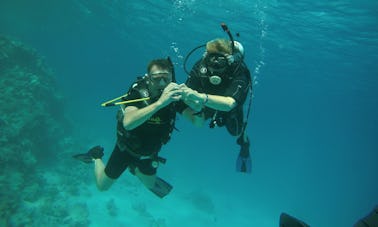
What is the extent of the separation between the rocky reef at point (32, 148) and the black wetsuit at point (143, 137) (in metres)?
8.14

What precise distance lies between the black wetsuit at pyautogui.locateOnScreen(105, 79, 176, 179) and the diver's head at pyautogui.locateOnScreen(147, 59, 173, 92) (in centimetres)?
32

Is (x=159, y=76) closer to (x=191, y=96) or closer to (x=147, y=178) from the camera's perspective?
(x=191, y=96)

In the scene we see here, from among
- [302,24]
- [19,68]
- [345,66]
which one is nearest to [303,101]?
[345,66]

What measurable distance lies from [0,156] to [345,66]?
28282 millimetres

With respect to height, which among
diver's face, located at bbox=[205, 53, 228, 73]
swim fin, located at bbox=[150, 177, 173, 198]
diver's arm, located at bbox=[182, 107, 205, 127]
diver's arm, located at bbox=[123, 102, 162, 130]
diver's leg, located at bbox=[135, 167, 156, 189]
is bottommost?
swim fin, located at bbox=[150, 177, 173, 198]

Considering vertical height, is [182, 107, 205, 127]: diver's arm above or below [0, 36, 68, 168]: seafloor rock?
above

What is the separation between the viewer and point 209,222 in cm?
2411

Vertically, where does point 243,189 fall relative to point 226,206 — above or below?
below

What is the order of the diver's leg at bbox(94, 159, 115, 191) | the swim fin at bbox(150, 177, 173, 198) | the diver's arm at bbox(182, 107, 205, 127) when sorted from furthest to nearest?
the swim fin at bbox(150, 177, 173, 198)
the diver's leg at bbox(94, 159, 115, 191)
the diver's arm at bbox(182, 107, 205, 127)

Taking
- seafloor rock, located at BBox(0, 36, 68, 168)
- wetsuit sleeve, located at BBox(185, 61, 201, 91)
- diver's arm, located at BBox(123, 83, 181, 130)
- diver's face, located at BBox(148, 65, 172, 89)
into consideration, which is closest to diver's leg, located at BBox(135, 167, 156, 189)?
diver's arm, located at BBox(123, 83, 181, 130)

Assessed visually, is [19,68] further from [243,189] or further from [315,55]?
[243,189]

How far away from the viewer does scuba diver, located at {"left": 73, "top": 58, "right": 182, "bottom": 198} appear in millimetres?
4734

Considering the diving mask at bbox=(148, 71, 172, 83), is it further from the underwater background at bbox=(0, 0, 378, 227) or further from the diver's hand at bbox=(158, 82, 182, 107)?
the underwater background at bbox=(0, 0, 378, 227)

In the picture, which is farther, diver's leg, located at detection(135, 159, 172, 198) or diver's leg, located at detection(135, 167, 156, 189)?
diver's leg, located at detection(135, 167, 156, 189)
